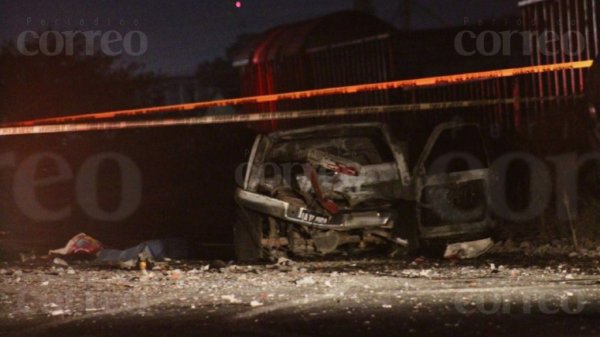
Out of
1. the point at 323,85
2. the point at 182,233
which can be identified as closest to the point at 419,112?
the point at 323,85

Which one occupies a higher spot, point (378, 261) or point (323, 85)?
point (323, 85)

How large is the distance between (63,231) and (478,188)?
769 cm

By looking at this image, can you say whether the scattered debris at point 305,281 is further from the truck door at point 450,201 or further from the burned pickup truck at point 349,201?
the truck door at point 450,201

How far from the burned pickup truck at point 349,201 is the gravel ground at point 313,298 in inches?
11.4

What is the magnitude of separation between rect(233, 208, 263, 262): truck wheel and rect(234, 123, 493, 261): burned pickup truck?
0.01 meters

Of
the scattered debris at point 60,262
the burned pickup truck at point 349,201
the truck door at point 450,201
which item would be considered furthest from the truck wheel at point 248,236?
the scattered debris at point 60,262

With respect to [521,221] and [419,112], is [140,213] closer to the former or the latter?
[419,112]

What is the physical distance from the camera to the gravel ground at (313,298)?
6.77 meters

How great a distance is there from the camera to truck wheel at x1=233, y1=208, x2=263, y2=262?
1043cm

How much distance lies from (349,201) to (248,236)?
1.20 meters

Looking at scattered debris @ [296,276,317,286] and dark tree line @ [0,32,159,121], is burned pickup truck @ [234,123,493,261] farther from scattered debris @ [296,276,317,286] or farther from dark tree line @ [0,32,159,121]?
dark tree line @ [0,32,159,121]

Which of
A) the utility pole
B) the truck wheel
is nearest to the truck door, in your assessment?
the truck wheel

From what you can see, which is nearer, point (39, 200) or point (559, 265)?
point (559, 265)

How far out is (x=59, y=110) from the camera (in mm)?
24312
